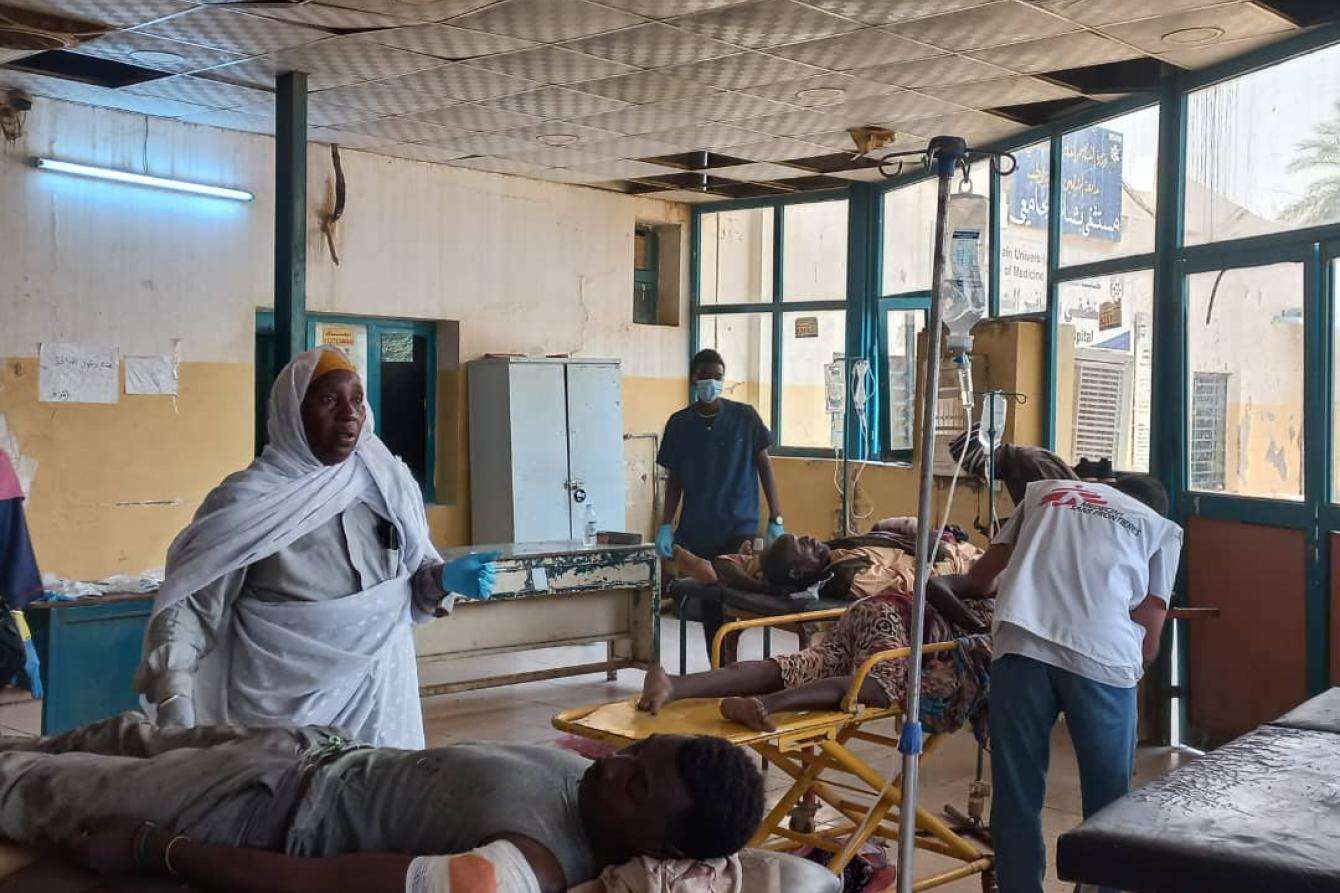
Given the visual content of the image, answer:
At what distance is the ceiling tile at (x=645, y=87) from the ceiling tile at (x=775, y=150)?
118 cm

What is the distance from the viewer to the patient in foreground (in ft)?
6.07

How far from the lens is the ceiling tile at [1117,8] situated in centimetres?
466

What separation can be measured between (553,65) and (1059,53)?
2211mm

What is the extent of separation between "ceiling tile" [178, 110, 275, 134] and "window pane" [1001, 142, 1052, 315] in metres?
4.08

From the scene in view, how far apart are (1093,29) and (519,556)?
3242 millimetres

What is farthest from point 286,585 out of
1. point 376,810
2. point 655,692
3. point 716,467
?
point 716,467

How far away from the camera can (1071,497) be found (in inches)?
130

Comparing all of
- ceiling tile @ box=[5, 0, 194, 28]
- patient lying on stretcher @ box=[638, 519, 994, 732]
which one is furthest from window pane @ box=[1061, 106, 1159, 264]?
ceiling tile @ box=[5, 0, 194, 28]

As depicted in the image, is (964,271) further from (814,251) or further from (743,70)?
(814,251)

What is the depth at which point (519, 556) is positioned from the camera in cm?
574

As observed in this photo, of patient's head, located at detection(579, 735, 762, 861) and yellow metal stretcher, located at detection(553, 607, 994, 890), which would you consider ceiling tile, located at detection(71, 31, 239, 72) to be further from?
patient's head, located at detection(579, 735, 762, 861)

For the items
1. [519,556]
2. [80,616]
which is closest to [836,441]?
[519,556]

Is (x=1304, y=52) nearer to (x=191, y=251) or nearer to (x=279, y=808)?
(x=279, y=808)

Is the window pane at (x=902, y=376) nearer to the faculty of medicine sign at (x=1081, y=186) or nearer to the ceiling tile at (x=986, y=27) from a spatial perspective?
the faculty of medicine sign at (x=1081, y=186)
